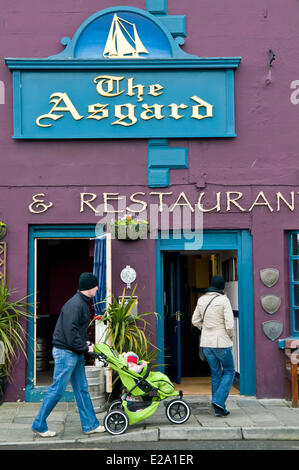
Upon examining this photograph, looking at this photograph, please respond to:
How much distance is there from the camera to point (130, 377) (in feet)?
25.9

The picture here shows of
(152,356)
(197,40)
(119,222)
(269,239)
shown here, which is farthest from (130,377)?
(197,40)

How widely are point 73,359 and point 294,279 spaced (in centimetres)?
426

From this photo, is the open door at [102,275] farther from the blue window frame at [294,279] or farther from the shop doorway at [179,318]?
the blue window frame at [294,279]

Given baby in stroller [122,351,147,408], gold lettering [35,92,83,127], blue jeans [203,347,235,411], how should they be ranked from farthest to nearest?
gold lettering [35,92,83,127] → blue jeans [203,347,235,411] → baby in stroller [122,351,147,408]

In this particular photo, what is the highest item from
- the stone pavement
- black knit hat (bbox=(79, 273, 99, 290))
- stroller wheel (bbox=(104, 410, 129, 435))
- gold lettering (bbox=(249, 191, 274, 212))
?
gold lettering (bbox=(249, 191, 274, 212))

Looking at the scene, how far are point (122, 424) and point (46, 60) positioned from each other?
5771mm

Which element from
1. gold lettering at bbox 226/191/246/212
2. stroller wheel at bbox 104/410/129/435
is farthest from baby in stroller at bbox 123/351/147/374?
gold lettering at bbox 226/191/246/212

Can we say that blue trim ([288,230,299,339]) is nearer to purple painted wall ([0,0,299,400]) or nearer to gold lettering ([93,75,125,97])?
purple painted wall ([0,0,299,400])

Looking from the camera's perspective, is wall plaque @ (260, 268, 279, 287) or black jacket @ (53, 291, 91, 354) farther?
wall plaque @ (260, 268, 279, 287)

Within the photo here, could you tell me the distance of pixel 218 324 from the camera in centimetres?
854

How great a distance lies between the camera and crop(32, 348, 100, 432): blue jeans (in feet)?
24.3

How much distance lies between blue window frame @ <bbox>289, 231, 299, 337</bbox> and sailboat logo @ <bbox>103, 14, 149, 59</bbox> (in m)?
3.86

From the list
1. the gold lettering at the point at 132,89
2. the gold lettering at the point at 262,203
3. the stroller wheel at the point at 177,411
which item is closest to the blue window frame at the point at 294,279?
the gold lettering at the point at 262,203

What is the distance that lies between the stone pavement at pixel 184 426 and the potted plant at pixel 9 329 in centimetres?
62
